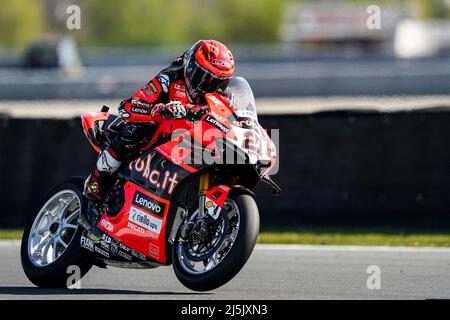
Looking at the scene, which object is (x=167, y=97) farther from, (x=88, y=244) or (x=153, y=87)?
(x=88, y=244)

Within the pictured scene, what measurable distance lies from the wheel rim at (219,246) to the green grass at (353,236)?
4110 millimetres

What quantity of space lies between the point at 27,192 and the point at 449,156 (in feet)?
16.4

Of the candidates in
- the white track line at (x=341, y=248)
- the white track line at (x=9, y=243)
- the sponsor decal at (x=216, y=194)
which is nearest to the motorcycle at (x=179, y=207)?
the sponsor decal at (x=216, y=194)

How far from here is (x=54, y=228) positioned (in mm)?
7965

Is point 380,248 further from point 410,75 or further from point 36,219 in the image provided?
point 410,75

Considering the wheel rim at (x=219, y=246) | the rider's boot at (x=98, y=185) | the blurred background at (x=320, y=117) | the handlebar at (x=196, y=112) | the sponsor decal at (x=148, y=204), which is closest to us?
the wheel rim at (x=219, y=246)

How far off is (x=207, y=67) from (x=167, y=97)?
19.4 inches

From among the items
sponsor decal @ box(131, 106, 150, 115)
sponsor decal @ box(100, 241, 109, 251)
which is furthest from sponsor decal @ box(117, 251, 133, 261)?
sponsor decal @ box(131, 106, 150, 115)

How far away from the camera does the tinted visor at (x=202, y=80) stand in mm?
7125

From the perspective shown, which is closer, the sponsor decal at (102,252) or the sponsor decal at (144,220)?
the sponsor decal at (144,220)

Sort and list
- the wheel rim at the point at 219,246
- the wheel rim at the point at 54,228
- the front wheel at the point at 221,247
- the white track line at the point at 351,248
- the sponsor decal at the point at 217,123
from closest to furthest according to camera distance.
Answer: the front wheel at the point at 221,247, the wheel rim at the point at 219,246, the sponsor decal at the point at 217,123, the wheel rim at the point at 54,228, the white track line at the point at 351,248

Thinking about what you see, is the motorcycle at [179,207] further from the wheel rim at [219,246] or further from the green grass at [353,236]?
the green grass at [353,236]

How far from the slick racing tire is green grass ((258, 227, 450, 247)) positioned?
3.47m

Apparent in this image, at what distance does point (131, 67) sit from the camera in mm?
42000
